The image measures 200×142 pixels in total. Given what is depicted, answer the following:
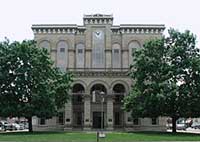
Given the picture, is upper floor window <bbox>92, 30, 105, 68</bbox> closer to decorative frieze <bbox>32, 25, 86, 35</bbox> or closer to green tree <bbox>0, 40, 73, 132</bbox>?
decorative frieze <bbox>32, 25, 86, 35</bbox>

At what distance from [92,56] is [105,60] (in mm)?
2352

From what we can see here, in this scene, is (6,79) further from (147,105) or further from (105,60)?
(105,60)

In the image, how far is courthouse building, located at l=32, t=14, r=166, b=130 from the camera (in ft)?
234

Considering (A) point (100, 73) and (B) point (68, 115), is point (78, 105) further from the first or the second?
(A) point (100, 73)

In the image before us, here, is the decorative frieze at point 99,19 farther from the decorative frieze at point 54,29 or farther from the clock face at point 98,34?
the decorative frieze at point 54,29

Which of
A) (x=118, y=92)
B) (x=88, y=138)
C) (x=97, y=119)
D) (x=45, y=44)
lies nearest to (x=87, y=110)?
(x=97, y=119)

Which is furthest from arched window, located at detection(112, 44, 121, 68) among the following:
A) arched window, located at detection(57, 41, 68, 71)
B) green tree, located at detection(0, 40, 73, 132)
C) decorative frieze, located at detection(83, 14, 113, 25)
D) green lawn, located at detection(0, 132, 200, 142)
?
green lawn, located at detection(0, 132, 200, 142)

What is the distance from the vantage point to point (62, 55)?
245ft

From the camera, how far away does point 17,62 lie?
179 ft

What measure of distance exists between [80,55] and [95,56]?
2602 millimetres

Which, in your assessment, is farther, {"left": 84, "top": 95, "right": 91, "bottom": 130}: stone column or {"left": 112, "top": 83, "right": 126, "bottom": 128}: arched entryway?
{"left": 112, "top": 83, "right": 126, "bottom": 128}: arched entryway

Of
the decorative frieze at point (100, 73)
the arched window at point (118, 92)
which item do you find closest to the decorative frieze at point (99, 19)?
the decorative frieze at point (100, 73)

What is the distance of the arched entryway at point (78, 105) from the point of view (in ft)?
239

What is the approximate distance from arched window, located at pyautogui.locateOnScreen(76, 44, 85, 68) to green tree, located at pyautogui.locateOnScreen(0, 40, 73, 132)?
1910 centimetres
